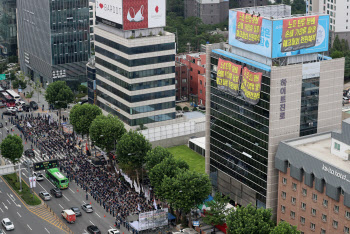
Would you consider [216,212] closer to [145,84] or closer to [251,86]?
[251,86]

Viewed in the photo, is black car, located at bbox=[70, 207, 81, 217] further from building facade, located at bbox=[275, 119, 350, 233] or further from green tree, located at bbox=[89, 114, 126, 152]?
building facade, located at bbox=[275, 119, 350, 233]

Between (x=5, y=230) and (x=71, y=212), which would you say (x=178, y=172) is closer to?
(x=71, y=212)

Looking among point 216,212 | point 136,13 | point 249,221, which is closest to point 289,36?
point 249,221

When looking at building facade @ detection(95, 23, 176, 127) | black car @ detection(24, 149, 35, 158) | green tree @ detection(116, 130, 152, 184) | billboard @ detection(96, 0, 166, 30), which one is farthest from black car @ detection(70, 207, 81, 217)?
billboard @ detection(96, 0, 166, 30)

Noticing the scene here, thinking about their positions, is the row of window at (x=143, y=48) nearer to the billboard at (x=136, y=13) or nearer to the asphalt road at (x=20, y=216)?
the billboard at (x=136, y=13)

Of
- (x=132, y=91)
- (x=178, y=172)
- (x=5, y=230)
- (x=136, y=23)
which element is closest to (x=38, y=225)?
(x=5, y=230)

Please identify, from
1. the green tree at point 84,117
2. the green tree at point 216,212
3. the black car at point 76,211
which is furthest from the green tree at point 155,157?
the green tree at point 84,117
